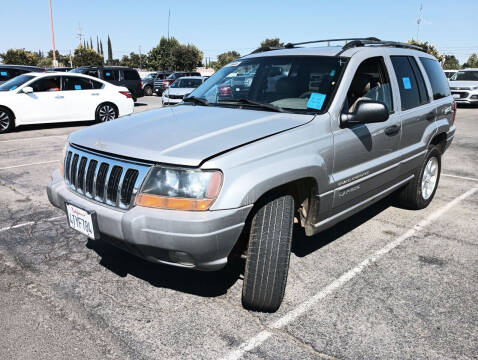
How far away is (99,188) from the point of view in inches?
106

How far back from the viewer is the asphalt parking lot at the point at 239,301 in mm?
2430

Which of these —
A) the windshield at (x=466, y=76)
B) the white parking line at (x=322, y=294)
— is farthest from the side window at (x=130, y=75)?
the white parking line at (x=322, y=294)

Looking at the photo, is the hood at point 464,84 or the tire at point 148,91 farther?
the tire at point 148,91

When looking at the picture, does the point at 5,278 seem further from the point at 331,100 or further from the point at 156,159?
the point at 331,100

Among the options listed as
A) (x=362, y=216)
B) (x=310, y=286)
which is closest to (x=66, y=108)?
(x=362, y=216)

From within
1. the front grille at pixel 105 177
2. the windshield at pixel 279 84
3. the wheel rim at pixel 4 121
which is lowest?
the wheel rim at pixel 4 121

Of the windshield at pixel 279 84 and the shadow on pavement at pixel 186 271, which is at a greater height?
the windshield at pixel 279 84

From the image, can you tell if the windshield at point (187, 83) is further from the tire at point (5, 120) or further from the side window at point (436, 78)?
the side window at point (436, 78)

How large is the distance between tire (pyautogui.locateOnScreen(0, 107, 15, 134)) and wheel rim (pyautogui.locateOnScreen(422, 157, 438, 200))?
9965mm

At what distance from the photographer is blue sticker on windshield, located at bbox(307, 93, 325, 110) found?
3.13 m

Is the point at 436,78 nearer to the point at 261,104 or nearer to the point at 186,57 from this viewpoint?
the point at 261,104

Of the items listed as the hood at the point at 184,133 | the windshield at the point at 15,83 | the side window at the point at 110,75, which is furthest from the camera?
the side window at the point at 110,75

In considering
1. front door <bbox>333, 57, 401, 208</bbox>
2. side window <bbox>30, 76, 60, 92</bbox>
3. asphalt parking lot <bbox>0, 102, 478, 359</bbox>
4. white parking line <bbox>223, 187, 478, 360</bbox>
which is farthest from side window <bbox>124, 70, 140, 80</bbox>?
front door <bbox>333, 57, 401, 208</bbox>

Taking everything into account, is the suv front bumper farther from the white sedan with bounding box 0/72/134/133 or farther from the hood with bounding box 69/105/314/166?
the white sedan with bounding box 0/72/134/133
